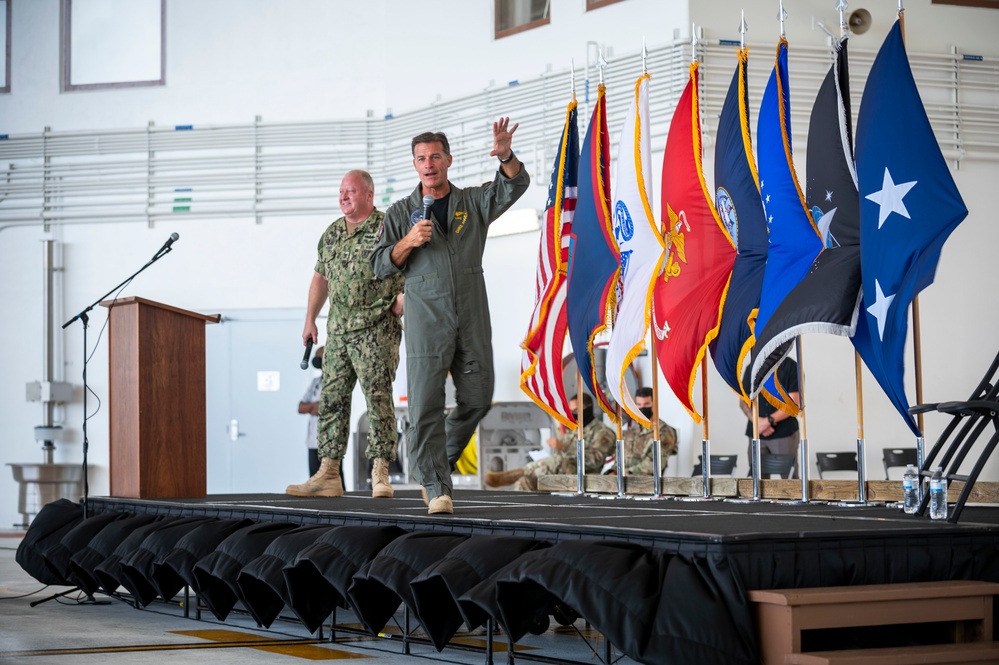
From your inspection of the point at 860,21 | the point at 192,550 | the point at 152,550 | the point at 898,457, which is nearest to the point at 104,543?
the point at 152,550

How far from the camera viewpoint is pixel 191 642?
16.3 feet

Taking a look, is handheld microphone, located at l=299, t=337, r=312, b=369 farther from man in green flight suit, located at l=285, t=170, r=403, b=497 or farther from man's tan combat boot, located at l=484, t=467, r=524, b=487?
man's tan combat boot, located at l=484, t=467, r=524, b=487

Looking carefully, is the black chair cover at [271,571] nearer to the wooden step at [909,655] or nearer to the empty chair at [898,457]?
the wooden step at [909,655]

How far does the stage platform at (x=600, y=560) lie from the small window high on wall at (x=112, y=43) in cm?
823

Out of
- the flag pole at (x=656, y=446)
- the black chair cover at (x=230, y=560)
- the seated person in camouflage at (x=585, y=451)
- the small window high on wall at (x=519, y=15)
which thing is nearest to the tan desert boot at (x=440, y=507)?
the black chair cover at (x=230, y=560)

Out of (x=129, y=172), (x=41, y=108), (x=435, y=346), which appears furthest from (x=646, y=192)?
(x=41, y=108)

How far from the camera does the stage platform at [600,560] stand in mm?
3180

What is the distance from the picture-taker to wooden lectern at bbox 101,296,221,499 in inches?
256

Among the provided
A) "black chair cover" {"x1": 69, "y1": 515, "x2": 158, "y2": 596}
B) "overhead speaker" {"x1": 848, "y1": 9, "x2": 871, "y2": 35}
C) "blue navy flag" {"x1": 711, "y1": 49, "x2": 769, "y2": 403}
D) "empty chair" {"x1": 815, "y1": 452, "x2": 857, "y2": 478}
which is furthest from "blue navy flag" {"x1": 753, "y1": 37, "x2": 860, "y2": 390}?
"overhead speaker" {"x1": 848, "y1": 9, "x2": 871, "y2": 35}

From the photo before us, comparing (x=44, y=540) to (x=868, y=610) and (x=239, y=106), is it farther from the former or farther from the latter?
(x=239, y=106)

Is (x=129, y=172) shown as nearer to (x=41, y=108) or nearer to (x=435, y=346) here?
(x=41, y=108)

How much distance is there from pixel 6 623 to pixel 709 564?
3638 mm

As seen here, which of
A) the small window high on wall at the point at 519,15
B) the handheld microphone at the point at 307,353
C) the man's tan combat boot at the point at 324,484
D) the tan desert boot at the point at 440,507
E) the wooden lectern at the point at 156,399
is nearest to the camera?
the tan desert boot at the point at 440,507

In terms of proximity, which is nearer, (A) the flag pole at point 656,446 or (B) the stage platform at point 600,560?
(B) the stage platform at point 600,560
